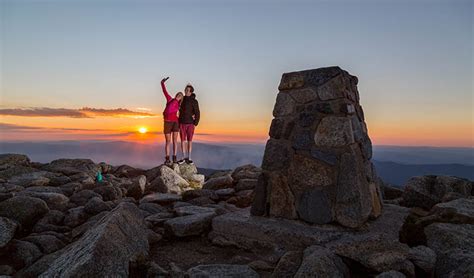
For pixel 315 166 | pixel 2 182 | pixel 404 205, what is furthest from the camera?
A: pixel 2 182

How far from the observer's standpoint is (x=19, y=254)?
525 cm

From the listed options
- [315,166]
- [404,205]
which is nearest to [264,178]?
[315,166]

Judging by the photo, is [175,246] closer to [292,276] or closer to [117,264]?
[117,264]

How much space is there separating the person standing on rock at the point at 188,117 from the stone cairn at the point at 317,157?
22.8 ft

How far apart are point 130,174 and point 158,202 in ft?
20.0

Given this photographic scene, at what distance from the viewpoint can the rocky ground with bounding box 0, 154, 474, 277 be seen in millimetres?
3951

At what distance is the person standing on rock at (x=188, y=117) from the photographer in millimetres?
12641

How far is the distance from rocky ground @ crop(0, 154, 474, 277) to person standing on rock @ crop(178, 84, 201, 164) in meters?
4.50

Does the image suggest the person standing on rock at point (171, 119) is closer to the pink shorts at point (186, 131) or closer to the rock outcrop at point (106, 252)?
the pink shorts at point (186, 131)

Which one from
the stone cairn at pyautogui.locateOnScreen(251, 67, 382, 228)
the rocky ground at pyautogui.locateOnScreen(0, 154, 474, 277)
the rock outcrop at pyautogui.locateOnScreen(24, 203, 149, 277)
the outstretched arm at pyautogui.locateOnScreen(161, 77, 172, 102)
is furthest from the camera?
the outstretched arm at pyautogui.locateOnScreen(161, 77, 172, 102)

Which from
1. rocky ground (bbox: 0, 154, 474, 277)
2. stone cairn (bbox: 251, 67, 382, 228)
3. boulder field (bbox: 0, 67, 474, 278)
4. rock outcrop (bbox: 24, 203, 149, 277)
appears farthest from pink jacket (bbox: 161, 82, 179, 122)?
rock outcrop (bbox: 24, 203, 149, 277)

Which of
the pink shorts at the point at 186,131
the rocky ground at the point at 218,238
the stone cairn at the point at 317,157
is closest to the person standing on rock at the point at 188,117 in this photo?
the pink shorts at the point at 186,131

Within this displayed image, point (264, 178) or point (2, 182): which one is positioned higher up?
point (264, 178)

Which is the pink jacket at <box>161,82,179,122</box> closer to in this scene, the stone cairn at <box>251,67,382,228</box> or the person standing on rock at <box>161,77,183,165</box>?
the person standing on rock at <box>161,77,183,165</box>
